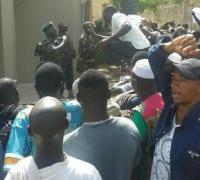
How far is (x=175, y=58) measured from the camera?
3.43 m

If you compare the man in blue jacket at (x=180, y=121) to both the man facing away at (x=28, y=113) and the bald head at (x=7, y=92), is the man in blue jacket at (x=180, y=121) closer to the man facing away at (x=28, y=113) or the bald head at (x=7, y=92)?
the man facing away at (x=28, y=113)

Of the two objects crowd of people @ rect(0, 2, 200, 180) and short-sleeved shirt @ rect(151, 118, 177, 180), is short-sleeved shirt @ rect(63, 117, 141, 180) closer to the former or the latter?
crowd of people @ rect(0, 2, 200, 180)

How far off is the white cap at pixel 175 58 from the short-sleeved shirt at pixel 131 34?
11.7 feet

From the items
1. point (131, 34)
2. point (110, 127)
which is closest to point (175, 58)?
point (110, 127)

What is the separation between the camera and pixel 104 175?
10.2ft

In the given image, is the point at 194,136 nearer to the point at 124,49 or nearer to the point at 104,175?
the point at 104,175

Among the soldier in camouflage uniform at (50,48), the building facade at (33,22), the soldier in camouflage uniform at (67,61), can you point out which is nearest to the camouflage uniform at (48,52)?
A: the soldier in camouflage uniform at (50,48)

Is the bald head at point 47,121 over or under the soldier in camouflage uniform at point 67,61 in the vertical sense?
over

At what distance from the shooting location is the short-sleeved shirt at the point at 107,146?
3.07 metres

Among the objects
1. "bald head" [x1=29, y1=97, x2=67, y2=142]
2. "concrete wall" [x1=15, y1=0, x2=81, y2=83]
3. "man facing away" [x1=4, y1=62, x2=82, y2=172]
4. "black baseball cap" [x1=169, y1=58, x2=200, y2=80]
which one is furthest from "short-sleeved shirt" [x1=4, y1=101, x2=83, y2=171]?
"concrete wall" [x1=15, y1=0, x2=81, y2=83]

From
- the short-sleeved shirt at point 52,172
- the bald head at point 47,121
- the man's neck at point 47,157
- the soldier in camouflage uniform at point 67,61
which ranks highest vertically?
the bald head at point 47,121

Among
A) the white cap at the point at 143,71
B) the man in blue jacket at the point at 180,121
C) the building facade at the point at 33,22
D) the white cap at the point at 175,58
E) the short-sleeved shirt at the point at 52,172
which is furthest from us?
the building facade at the point at 33,22

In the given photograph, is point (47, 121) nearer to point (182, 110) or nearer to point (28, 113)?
point (28, 113)

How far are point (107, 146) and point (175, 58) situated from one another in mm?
761
